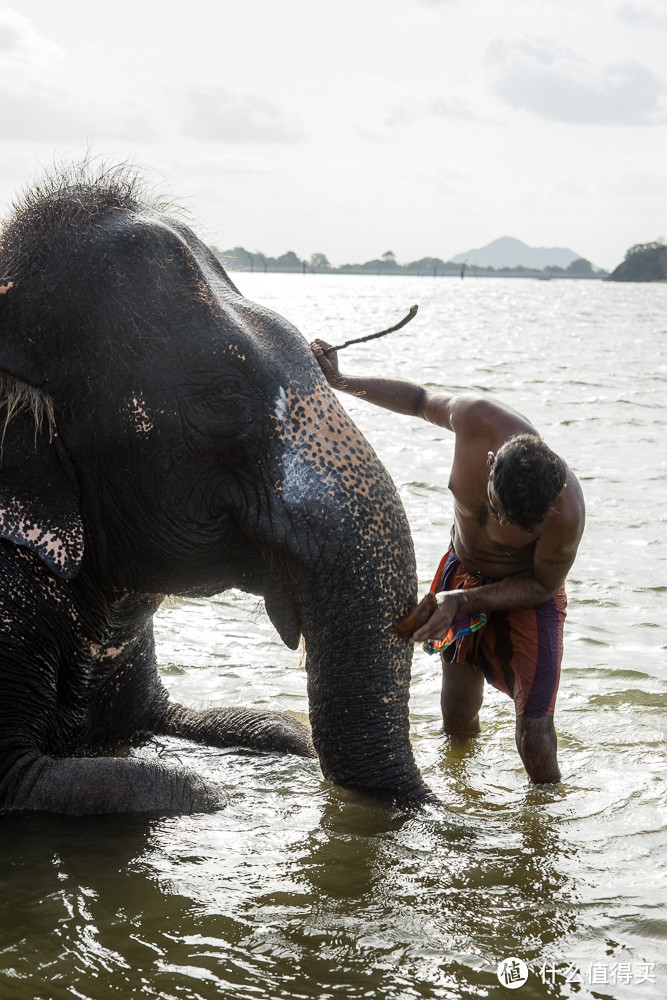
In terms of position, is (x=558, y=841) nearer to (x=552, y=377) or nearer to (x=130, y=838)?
(x=130, y=838)

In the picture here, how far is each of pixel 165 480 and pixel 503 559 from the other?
1.76 m

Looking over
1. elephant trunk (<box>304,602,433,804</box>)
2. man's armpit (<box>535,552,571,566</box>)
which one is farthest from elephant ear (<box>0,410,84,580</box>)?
man's armpit (<box>535,552,571,566</box>)

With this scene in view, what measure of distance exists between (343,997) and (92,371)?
178 centimetres

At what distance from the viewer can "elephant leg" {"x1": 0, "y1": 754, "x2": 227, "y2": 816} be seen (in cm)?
356

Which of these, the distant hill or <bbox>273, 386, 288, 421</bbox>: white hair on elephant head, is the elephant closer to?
<bbox>273, 386, 288, 421</bbox>: white hair on elephant head

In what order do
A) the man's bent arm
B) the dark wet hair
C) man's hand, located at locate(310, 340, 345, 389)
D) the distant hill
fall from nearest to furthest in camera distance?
1. man's hand, located at locate(310, 340, 345, 389)
2. the dark wet hair
3. the man's bent arm
4. the distant hill

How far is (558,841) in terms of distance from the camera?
392 centimetres

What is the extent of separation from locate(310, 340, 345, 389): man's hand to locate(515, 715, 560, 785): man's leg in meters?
1.54

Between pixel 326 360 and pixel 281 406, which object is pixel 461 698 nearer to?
pixel 326 360

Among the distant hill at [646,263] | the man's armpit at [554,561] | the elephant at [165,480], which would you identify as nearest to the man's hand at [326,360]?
the elephant at [165,480]

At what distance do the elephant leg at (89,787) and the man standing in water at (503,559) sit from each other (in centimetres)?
115

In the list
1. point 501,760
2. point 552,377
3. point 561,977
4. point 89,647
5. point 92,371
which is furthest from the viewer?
point 552,377

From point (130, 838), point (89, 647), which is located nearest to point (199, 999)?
point (130, 838)

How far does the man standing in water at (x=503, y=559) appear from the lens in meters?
4.23
